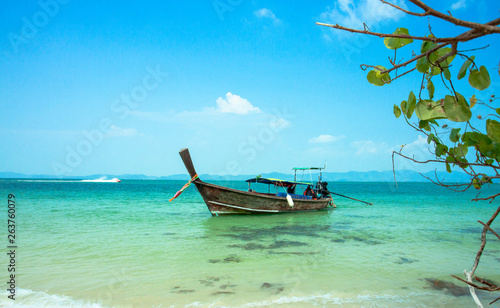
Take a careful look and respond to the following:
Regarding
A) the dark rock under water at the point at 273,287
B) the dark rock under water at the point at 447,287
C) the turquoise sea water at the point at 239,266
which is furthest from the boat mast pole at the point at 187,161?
the dark rock under water at the point at 447,287

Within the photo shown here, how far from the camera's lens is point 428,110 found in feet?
4.25

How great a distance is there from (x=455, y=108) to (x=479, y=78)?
17 cm

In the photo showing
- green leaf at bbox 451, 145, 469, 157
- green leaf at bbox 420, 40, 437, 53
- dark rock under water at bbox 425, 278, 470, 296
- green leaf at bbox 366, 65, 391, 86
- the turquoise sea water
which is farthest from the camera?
dark rock under water at bbox 425, 278, 470, 296

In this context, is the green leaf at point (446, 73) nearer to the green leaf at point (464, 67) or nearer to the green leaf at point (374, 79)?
the green leaf at point (464, 67)

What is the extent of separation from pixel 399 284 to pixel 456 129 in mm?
4934

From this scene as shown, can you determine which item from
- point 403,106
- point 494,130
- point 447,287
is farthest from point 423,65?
point 447,287

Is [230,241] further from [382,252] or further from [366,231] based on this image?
[366,231]

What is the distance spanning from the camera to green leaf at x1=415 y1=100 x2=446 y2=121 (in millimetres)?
1279

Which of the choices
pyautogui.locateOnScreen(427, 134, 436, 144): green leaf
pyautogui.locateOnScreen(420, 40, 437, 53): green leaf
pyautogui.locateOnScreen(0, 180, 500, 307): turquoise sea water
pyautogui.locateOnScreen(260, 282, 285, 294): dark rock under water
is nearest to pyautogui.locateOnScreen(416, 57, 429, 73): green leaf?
pyautogui.locateOnScreen(420, 40, 437, 53): green leaf

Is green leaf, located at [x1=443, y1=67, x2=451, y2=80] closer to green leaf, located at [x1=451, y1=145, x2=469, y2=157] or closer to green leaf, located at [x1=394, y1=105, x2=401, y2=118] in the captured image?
green leaf, located at [x1=394, y1=105, x2=401, y2=118]

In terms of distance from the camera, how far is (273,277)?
588 cm

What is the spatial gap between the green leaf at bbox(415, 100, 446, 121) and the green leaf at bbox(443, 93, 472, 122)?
43mm

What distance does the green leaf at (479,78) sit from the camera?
1235 millimetres

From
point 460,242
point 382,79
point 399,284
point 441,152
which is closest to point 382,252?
point 399,284
